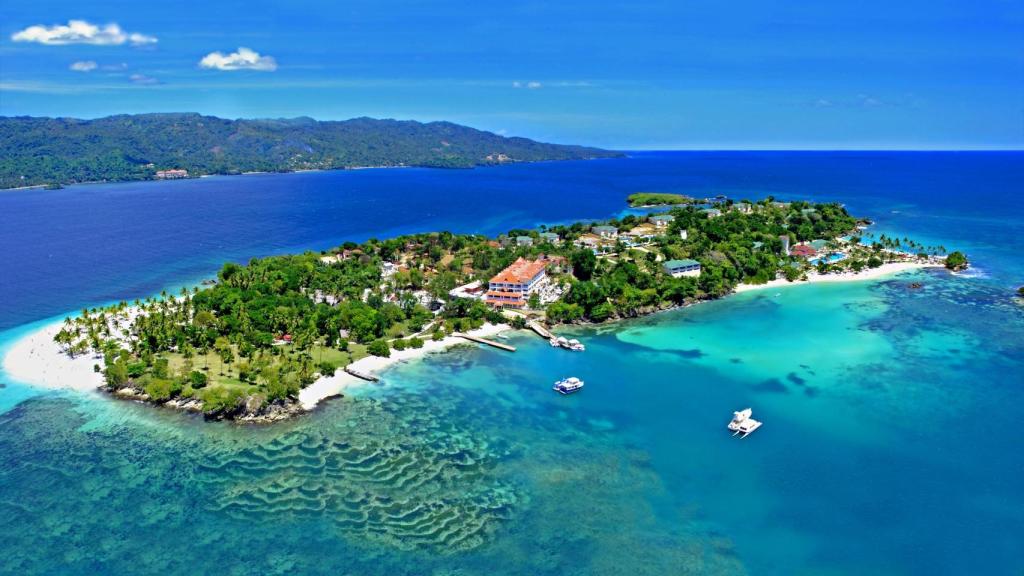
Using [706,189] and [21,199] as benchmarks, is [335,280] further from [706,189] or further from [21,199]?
[21,199]

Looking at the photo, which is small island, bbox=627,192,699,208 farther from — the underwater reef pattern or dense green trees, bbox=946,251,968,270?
the underwater reef pattern

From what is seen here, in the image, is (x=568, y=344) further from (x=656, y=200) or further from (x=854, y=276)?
(x=656, y=200)

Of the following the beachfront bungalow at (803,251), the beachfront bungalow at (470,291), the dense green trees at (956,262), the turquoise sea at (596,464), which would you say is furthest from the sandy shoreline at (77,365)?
the dense green trees at (956,262)

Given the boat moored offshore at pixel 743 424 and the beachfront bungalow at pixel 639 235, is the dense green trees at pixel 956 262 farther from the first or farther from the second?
the boat moored offshore at pixel 743 424

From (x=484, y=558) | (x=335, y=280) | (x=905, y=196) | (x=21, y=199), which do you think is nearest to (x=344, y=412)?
(x=484, y=558)

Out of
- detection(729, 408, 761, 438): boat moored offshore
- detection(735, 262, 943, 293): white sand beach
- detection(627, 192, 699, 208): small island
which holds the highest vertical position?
detection(627, 192, 699, 208): small island

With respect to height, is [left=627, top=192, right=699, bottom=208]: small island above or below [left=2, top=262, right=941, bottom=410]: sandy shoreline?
above

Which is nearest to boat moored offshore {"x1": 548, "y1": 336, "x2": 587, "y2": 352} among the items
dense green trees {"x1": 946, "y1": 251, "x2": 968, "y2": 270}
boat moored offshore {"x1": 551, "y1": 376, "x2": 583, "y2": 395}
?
boat moored offshore {"x1": 551, "y1": 376, "x2": 583, "y2": 395}
